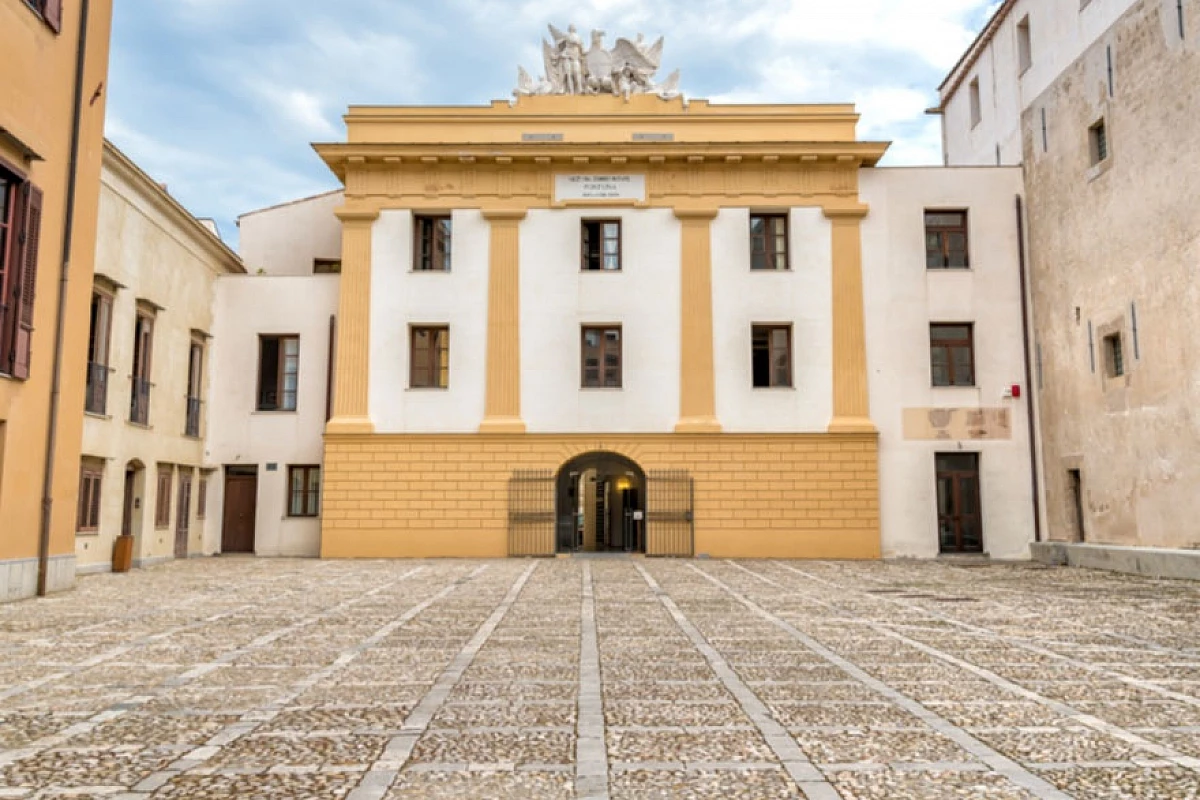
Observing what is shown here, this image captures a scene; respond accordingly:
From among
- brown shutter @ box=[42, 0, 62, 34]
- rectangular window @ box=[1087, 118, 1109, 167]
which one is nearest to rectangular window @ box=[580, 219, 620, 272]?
rectangular window @ box=[1087, 118, 1109, 167]

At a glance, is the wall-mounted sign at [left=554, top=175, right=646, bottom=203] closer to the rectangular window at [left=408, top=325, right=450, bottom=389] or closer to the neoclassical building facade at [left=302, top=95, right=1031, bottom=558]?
the neoclassical building facade at [left=302, top=95, right=1031, bottom=558]

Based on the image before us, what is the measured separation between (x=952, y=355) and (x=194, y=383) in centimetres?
1710

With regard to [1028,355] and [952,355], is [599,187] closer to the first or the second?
[952,355]

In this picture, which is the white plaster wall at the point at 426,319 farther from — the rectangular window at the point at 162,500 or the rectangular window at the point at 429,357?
the rectangular window at the point at 162,500

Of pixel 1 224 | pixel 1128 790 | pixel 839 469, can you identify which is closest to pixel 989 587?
pixel 839 469

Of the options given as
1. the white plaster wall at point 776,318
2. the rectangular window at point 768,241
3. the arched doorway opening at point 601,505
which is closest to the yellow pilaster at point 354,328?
the arched doorway opening at point 601,505

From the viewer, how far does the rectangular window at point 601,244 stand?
21.7m

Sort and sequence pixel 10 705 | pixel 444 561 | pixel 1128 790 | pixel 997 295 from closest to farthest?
pixel 1128 790, pixel 10 705, pixel 444 561, pixel 997 295

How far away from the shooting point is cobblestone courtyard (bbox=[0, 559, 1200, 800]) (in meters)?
4.12

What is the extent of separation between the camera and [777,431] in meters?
20.8

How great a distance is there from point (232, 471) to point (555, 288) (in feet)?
28.4

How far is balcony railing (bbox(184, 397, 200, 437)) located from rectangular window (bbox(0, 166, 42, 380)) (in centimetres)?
954

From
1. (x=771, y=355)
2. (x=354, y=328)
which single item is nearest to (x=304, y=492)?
(x=354, y=328)

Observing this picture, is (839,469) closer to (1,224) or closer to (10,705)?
(1,224)
